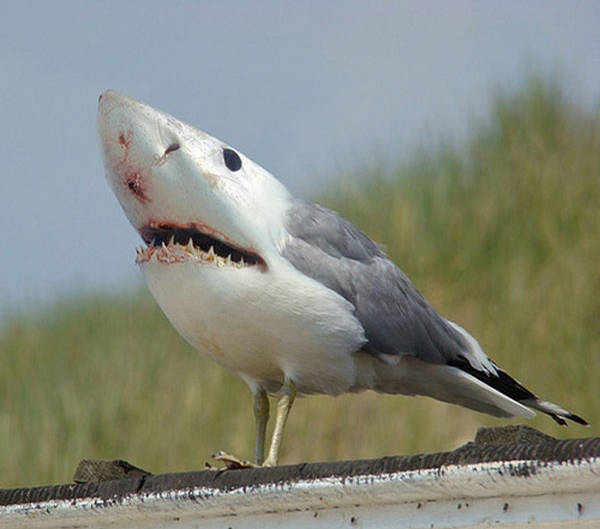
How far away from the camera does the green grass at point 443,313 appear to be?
9.93m

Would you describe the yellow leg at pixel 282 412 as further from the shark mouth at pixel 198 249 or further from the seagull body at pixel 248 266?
the shark mouth at pixel 198 249

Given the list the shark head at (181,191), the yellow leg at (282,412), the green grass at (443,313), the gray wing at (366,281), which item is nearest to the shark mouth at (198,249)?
the shark head at (181,191)

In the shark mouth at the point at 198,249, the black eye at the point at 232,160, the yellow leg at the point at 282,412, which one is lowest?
the yellow leg at the point at 282,412

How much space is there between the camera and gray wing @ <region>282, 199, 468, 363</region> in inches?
157

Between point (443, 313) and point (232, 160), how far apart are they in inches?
276

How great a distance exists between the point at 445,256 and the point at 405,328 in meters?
6.79

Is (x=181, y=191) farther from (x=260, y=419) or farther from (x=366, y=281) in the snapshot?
(x=260, y=419)

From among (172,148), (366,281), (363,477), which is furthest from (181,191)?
(363,477)

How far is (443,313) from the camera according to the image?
35.2ft

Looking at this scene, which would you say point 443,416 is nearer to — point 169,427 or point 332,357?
point 169,427

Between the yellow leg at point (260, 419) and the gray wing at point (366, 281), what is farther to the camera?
the yellow leg at point (260, 419)

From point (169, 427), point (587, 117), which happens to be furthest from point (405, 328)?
point (587, 117)

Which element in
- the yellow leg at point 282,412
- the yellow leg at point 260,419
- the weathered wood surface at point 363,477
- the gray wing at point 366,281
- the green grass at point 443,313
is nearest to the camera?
the weathered wood surface at point 363,477

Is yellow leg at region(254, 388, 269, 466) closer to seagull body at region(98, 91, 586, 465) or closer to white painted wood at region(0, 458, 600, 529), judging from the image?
seagull body at region(98, 91, 586, 465)
